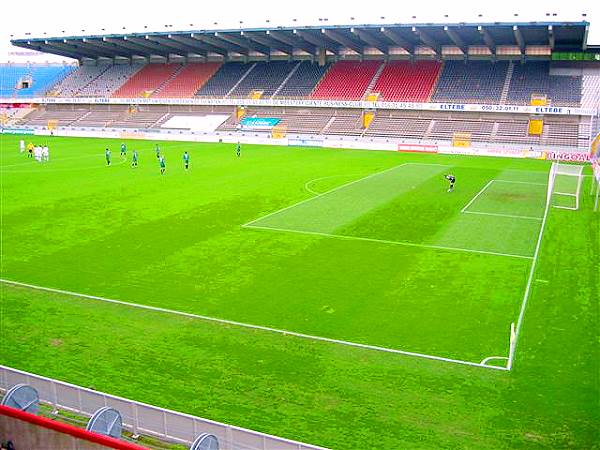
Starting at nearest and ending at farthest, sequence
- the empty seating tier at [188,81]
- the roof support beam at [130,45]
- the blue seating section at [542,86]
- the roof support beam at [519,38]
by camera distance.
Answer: the roof support beam at [519,38]
the blue seating section at [542,86]
the roof support beam at [130,45]
the empty seating tier at [188,81]

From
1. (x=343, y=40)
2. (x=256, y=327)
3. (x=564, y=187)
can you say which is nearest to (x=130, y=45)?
(x=343, y=40)

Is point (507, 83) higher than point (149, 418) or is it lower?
higher

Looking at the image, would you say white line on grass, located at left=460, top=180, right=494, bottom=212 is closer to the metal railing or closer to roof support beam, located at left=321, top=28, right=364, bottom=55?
the metal railing

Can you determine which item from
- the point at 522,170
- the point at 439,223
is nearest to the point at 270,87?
the point at 522,170

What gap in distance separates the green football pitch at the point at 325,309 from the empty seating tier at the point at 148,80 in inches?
1939

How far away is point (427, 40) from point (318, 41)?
465 inches

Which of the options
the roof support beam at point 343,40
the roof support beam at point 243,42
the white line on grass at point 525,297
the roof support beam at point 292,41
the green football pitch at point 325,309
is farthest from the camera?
the roof support beam at point 243,42

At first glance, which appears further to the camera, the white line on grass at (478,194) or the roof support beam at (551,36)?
the roof support beam at (551,36)

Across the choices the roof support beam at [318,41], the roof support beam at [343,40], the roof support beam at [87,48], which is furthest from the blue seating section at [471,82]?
the roof support beam at [87,48]

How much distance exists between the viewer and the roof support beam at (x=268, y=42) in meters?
66.2

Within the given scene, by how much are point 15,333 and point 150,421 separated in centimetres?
617

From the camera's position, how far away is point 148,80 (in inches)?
3123

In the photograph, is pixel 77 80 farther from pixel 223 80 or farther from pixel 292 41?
pixel 292 41

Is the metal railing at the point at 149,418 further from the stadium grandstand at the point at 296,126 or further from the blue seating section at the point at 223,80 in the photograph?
the blue seating section at the point at 223,80
